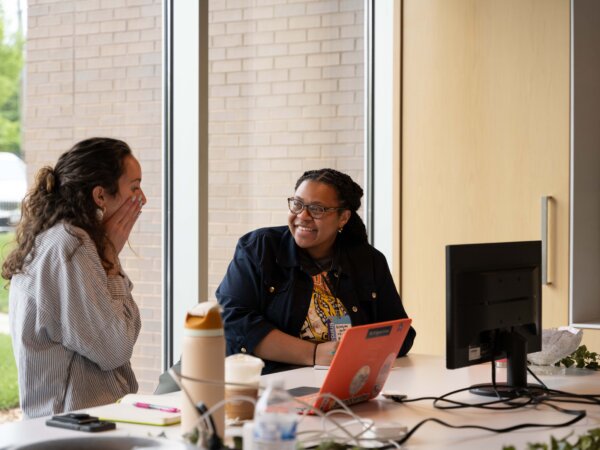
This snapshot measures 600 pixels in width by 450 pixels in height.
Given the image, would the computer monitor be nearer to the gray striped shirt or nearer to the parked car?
the gray striped shirt

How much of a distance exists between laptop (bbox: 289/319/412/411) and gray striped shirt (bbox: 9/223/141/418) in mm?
594

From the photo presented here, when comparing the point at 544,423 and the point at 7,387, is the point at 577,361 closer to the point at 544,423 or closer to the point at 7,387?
the point at 544,423

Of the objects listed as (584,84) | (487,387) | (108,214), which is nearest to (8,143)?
(108,214)

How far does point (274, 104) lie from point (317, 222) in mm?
1179

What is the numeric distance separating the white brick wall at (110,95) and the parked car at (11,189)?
5cm

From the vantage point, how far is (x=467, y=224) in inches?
172

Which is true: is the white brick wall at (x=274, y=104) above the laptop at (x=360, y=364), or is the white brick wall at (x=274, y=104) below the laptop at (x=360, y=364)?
above

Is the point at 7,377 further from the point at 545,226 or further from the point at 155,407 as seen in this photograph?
the point at 545,226

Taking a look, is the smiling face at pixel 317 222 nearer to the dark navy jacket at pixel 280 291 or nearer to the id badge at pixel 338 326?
the dark navy jacket at pixel 280 291

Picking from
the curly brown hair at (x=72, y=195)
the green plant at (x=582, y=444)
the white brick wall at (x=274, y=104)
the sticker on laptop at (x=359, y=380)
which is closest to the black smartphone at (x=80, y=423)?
the sticker on laptop at (x=359, y=380)

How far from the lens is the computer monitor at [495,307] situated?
90.7 inches

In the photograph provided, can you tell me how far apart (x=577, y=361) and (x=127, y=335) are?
55.0 inches

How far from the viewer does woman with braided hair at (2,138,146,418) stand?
8.05 feet

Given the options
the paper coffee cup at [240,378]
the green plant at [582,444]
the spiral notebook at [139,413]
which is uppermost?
the paper coffee cup at [240,378]
